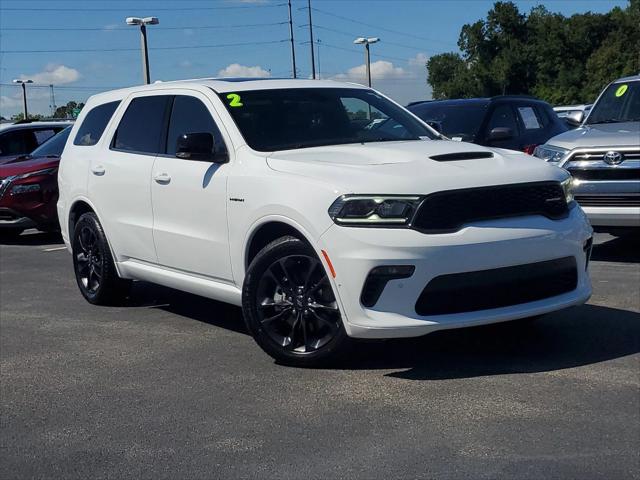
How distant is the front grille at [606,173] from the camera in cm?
827

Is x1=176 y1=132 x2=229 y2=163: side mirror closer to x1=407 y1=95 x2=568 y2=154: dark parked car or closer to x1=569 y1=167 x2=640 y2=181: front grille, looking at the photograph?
x1=569 y1=167 x2=640 y2=181: front grille

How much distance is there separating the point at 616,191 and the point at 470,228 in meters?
4.10

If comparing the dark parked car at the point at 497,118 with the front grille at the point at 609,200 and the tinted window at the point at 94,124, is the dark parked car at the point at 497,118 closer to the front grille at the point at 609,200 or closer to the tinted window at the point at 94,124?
the front grille at the point at 609,200

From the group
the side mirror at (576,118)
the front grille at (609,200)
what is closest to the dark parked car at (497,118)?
the side mirror at (576,118)

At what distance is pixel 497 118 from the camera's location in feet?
37.1

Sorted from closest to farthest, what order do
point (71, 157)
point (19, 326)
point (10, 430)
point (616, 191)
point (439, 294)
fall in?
point (10, 430) → point (439, 294) → point (19, 326) → point (71, 157) → point (616, 191)

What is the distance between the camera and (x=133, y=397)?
193 inches

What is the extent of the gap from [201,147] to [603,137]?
4624 mm

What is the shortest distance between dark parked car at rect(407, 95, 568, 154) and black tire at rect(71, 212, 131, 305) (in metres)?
5.07

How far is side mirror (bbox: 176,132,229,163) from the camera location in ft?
18.9

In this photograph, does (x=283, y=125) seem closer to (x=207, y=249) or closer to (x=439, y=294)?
(x=207, y=249)

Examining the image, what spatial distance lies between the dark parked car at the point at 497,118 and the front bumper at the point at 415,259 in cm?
593

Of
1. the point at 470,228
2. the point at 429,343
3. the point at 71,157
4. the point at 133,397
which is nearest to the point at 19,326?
the point at 71,157

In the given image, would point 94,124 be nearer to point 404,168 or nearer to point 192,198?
point 192,198
